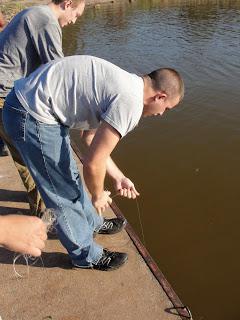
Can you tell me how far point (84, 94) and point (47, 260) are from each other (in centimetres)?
169

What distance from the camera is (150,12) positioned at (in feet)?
76.4

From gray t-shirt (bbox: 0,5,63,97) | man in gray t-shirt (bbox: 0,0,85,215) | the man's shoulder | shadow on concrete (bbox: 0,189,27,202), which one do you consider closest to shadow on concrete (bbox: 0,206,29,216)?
shadow on concrete (bbox: 0,189,27,202)

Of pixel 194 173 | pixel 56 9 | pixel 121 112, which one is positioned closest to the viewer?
pixel 121 112

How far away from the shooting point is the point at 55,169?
2.97 meters

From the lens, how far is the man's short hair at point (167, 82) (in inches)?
108

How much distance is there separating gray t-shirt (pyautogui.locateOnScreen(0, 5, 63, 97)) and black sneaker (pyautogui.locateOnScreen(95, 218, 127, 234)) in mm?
1586

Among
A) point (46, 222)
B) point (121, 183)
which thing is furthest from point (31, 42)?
point (46, 222)

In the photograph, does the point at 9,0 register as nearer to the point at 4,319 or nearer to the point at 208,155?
the point at 208,155

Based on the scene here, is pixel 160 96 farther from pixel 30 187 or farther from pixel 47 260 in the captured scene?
pixel 47 260

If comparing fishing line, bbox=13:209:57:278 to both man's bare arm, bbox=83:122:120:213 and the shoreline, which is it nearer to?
man's bare arm, bbox=83:122:120:213

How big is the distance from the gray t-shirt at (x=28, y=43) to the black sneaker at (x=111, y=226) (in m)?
1.59

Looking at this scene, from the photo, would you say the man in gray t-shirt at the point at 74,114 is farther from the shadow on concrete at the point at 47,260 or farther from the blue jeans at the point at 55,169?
the shadow on concrete at the point at 47,260

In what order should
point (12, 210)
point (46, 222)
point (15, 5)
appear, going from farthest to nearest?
point (15, 5), point (12, 210), point (46, 222)

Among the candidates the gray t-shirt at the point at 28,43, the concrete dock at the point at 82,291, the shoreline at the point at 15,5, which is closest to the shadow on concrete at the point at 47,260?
the concrete dock at the point at 82,291
